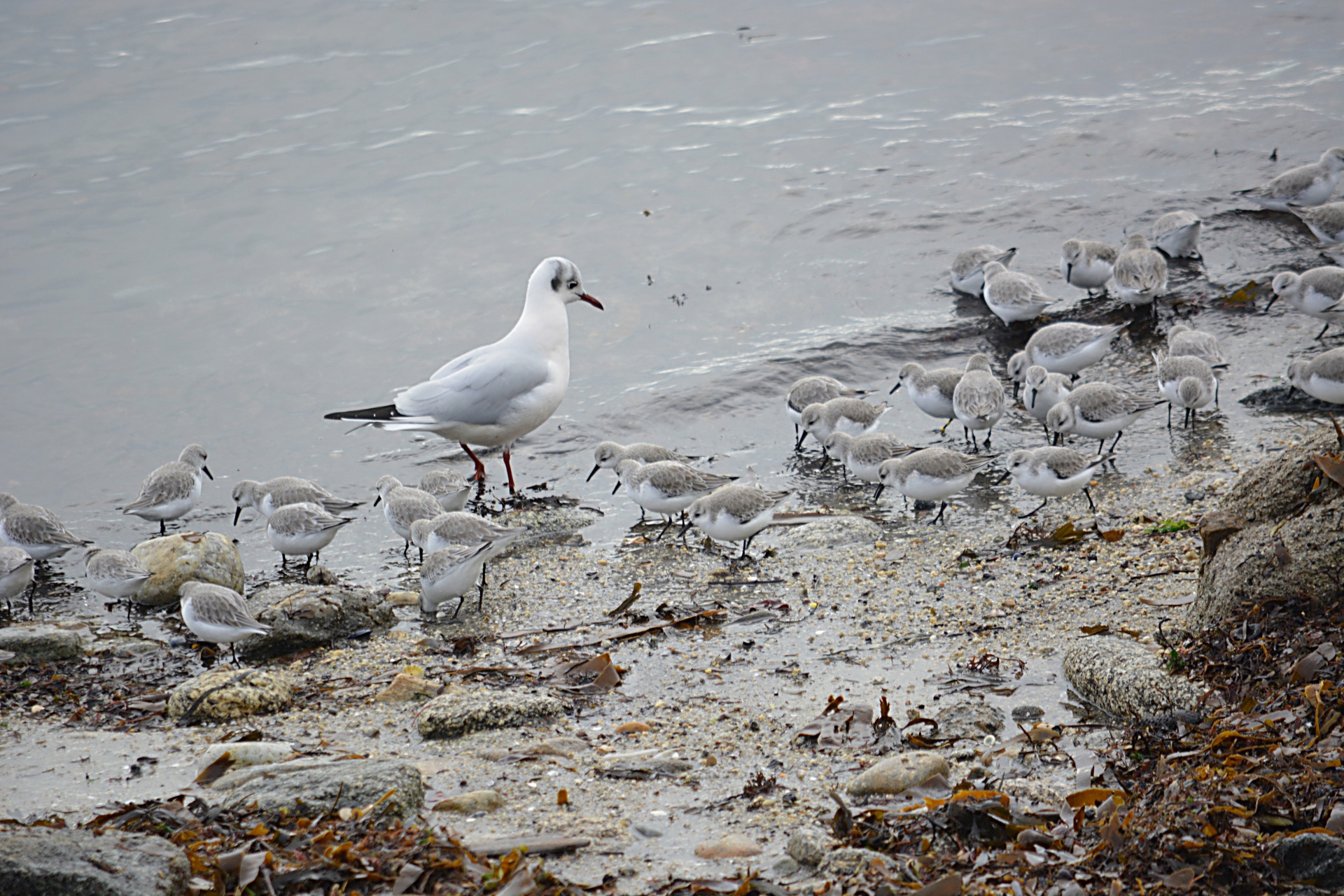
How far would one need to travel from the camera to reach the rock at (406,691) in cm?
543

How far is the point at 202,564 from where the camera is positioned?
7301 mm

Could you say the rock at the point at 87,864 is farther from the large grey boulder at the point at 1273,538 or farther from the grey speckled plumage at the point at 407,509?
the grey speckled plumage at the point at 407,509

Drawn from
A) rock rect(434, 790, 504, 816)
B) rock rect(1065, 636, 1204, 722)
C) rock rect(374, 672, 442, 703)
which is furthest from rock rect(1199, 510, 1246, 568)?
rock rect(374, 672, 442, 703)

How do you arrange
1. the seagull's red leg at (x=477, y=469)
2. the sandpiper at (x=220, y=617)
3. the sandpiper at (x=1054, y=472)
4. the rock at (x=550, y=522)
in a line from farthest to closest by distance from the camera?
the seagull's red leg at (x=477, y=469) → the rock at (x=550, y=522) → the sandpiper at (x=1054, y=472) → the sandpiper at (x=220, y=617)

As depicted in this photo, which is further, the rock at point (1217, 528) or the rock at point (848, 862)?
the rock at point (1217, 528)

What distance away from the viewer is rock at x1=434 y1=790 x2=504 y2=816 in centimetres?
403

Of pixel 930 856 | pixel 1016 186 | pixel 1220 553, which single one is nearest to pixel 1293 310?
pixel 1016 186

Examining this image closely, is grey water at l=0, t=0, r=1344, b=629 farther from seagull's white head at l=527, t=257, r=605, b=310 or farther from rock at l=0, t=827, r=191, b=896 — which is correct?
rock at l=0, t=827, r=191, b=896

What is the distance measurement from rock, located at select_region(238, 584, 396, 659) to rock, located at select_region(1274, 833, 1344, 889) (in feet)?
15.9

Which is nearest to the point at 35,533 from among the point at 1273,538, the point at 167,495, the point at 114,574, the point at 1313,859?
the point at 167,495

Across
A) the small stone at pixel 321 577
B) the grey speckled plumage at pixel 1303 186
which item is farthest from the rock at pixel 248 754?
the grey speckled plumage at pixel 1303 186

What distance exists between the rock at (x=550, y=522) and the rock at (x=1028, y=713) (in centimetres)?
395

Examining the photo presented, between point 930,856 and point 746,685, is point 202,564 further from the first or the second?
point 930,856

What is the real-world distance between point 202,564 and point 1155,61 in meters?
17.5
